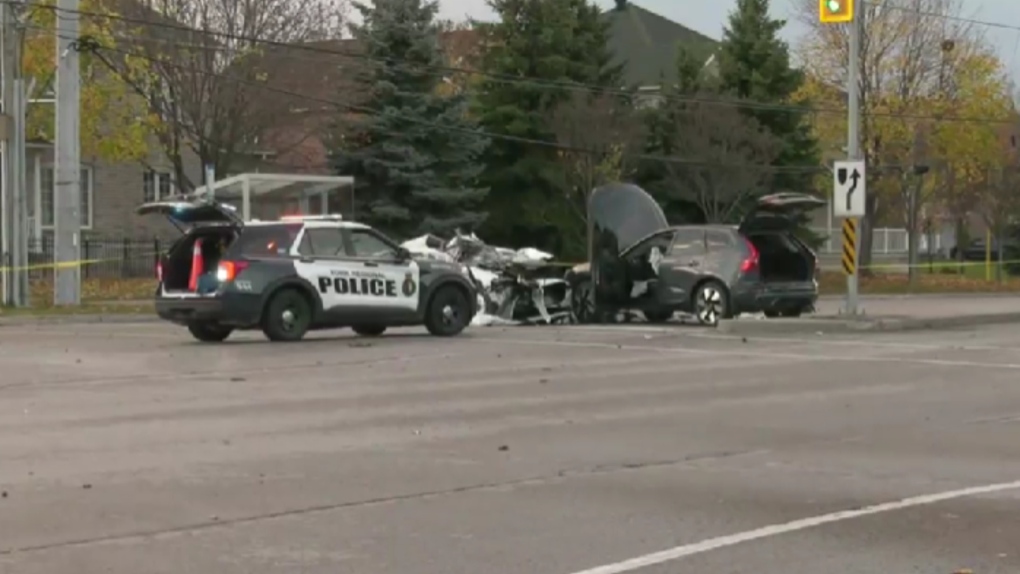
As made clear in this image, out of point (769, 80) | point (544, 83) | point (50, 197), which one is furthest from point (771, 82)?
point (50, 197)

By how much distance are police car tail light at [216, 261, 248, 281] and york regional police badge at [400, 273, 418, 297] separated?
235cm

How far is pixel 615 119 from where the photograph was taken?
45938 millimetres

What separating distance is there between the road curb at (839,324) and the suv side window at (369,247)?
5.17 meters

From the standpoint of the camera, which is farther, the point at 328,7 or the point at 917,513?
the point at 328,7

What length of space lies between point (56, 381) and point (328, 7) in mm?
31611

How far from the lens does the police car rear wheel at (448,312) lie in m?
22.2

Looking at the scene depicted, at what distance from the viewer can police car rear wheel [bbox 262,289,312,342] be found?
67.5ft

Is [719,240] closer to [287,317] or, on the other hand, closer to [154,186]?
[287,317]

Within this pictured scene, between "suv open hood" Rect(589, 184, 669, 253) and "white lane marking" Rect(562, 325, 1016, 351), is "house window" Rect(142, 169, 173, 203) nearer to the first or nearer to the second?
"suv open hood" Rect(589, 184, 669, 253)

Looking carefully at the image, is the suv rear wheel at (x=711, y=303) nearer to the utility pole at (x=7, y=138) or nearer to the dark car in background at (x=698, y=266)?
the dark car in background at (x=698, y=266)

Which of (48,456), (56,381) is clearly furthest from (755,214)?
(48,456)

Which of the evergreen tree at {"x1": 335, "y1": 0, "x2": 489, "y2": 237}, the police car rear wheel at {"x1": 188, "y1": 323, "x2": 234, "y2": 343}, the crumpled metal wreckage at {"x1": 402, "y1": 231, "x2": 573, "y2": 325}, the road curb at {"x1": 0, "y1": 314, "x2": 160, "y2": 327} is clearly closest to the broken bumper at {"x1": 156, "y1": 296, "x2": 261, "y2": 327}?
the police car rear wheel at {"x1": 188, "y1": 323, "x2": 234, "y2": 343}

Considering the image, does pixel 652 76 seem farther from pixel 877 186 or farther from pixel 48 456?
pixel 48 456

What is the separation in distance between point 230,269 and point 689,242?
26.3 ft
